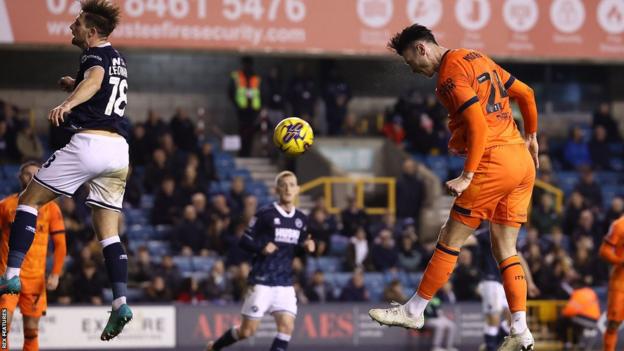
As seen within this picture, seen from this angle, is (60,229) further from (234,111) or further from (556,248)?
(234,111)

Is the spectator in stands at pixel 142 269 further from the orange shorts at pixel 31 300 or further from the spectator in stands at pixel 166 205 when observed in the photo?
the orange shorts at pixel 31 300

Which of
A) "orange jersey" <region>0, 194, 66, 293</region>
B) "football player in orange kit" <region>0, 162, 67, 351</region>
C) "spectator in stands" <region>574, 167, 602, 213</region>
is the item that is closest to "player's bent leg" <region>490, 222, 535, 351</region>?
"football player in orange kit" <region>0, 162, 67, 351</region>

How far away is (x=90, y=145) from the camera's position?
327 inches

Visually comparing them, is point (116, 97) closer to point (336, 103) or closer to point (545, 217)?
point (545, 217)

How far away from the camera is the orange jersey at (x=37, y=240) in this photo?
1107cm

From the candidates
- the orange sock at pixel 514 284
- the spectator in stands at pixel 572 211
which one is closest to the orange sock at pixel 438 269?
the orange sock at pixel 514 284

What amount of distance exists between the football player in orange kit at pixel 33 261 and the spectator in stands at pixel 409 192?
410 inches

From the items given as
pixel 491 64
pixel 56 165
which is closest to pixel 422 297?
pixel 491 64

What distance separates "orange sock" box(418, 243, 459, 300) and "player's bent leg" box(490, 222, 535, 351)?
336 mm

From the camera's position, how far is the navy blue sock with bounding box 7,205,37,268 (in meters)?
8.31

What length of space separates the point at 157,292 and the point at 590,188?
8.88 meters

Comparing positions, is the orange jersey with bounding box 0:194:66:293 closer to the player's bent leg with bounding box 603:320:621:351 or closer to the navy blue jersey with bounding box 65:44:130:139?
the navy blue jersey with bounding box 65:44:130:139

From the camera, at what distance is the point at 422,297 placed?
28.4ft

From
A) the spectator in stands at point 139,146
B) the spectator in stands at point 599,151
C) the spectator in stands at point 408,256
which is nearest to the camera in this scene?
the spectator in stands at point 408,256
